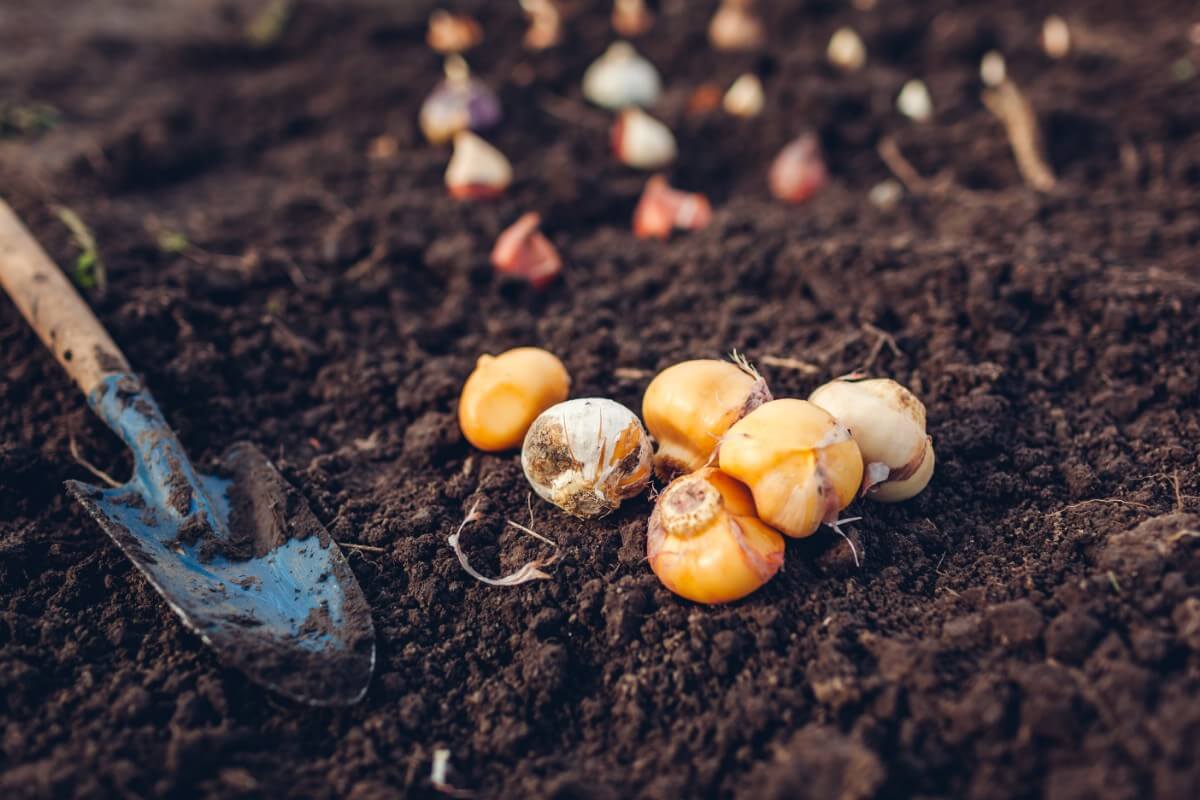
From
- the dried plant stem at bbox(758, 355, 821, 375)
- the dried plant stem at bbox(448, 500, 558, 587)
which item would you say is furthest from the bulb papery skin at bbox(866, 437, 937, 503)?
the dried plant stem at bbox(448, 500, 558, 587)

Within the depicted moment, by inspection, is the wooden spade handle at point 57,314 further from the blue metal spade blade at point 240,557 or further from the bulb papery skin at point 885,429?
the bulb papery skin at point 885,429

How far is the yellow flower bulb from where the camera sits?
2.39 metres

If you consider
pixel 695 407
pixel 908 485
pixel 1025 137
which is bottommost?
pixel 908 485

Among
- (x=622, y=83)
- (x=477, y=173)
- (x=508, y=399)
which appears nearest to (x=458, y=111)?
(x=477, y=173)

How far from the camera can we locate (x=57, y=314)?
8.47ft

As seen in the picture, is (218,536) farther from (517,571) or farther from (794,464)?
(794,464)

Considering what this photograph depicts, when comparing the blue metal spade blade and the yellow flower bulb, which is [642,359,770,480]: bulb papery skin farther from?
the blue metal spade blade

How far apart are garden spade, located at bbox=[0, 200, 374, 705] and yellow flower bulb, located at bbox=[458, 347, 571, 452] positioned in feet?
1.66

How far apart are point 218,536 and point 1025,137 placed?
146 inches

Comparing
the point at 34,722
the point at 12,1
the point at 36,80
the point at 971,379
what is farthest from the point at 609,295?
the point at 12,1

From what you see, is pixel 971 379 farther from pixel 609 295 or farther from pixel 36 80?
pixel 36 80

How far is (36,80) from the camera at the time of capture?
4.89m

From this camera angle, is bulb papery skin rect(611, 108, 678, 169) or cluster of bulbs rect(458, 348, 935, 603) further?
bulb papery skin rect(611, 108, 678, 169)

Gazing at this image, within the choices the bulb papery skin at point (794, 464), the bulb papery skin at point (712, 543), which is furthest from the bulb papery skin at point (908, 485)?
the bulb papery skin at point (712, 543)
